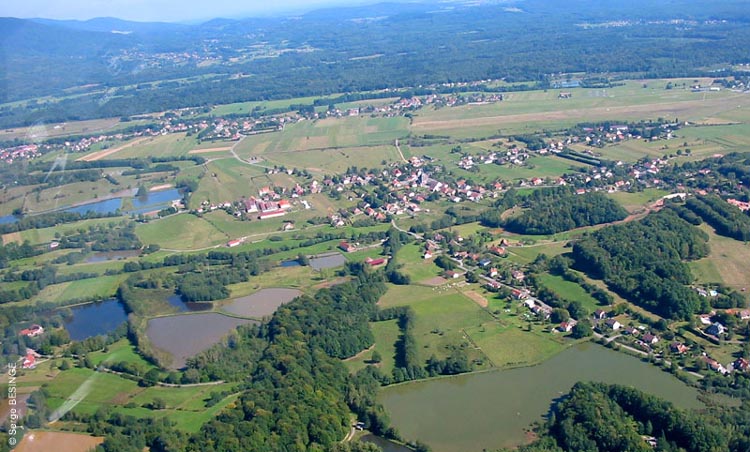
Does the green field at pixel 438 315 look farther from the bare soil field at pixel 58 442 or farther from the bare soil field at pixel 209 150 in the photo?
the bare soil field at pixel 209 150

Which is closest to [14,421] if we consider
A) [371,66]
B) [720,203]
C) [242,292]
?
[242,292]

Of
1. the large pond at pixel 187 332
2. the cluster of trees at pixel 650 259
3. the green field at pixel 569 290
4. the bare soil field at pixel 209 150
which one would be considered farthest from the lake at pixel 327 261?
the bare soil field at pixel 209 150

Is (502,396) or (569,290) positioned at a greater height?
(569,290)

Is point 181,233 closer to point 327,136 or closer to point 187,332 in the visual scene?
point 187,332

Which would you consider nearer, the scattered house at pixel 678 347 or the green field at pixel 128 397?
the green field at pixel 128 397

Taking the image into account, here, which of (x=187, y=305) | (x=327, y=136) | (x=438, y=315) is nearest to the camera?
(x=438, y=315)

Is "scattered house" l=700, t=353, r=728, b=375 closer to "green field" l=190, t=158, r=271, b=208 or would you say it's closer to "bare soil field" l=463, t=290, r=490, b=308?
"bare soil field" l=463, t=290, r=490, b=308

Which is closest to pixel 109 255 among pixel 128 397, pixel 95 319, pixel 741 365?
pixel 95 319
